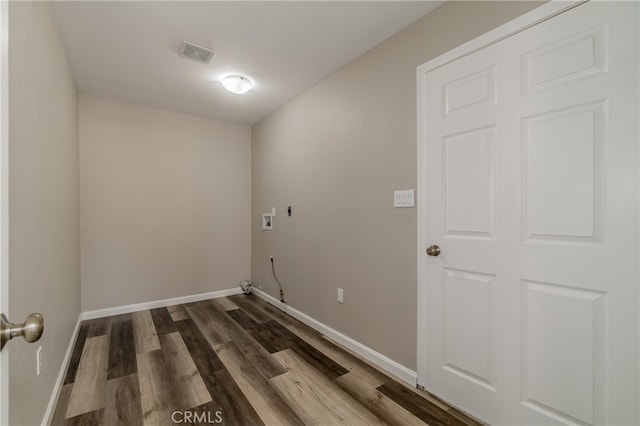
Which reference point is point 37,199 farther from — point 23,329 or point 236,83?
point 236,83

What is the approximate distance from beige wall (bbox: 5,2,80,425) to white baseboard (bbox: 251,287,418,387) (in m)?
1.93

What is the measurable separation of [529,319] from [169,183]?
3.81m

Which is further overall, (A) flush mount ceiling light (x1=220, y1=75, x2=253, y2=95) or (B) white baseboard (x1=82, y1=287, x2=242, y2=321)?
(B) white baseboard (x1=82, y1=287, x2=242, y2=321)

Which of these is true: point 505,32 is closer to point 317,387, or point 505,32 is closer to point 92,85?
point 317,387

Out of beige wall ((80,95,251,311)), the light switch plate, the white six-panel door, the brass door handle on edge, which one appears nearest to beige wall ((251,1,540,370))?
the light switch plate

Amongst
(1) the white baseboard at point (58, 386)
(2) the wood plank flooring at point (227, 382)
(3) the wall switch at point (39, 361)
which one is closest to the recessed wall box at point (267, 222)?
(2) the wood plank flooring at point (227, 382)

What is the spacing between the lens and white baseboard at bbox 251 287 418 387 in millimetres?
1930

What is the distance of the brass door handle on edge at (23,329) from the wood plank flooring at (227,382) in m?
1.34

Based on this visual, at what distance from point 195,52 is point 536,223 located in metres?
2.67

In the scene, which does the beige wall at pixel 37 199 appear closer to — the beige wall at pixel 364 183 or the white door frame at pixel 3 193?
the white door frame at pixel 3 193

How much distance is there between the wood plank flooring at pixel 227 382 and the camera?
1.61 meters

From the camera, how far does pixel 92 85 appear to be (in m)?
2.86

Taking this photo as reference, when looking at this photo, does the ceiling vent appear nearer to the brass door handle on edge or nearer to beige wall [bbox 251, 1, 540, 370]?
beige wall [bbox 251, 1, 540, 370]

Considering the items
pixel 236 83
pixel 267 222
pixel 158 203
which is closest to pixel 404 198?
pixel 236 83
